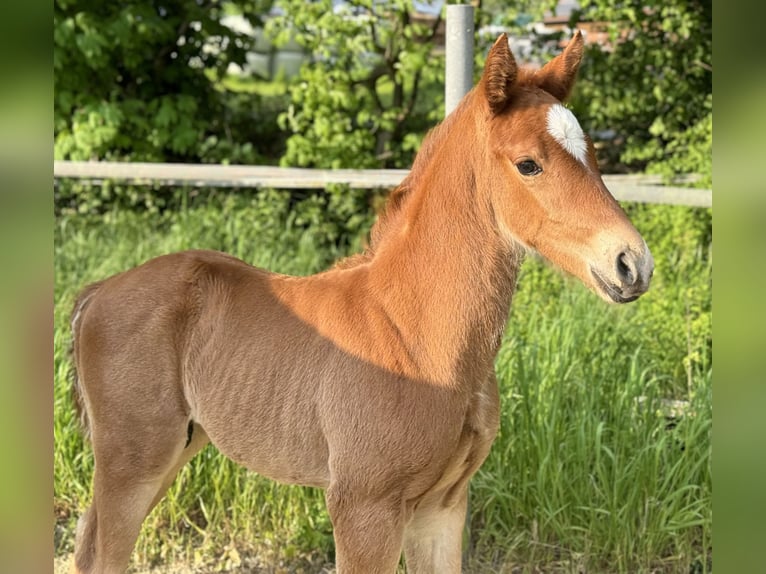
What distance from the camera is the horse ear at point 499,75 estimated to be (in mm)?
2273

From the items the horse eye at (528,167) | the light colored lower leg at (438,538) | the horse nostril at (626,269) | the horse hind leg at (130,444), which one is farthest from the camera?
the horse hind leg at (130,444)

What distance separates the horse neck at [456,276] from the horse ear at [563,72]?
237 millimetres

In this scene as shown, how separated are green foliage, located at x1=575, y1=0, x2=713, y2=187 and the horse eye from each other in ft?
18.4

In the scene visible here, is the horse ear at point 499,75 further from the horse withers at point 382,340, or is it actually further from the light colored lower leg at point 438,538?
the light colored lower leg at point 438,538

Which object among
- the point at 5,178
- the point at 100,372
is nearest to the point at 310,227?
the point at 100,372

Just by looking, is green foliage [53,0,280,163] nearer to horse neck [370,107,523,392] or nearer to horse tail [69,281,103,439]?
horse tail [69,281,103,439]

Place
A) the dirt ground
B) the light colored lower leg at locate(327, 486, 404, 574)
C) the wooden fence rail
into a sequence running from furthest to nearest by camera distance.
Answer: the wooden fence rail, the dirt ground, the light colored lower leg at locate(327, 486, 404, 574)

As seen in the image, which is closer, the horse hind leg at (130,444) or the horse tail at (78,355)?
the horse hind leg at (130,444)

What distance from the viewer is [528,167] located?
227 centimetres

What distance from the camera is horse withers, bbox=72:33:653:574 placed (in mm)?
2281

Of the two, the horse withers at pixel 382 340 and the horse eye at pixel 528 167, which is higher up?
the horse eye at pixel 528 167

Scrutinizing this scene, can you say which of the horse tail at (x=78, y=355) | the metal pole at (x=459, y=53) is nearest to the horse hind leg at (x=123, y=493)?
the horse tail at (x=78, y=355)

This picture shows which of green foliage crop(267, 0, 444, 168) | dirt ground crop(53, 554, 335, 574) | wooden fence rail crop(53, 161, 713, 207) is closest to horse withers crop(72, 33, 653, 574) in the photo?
dirt ground crop(53, 554, 335, 574)

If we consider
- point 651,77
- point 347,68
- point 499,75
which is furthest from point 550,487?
point 651,77
